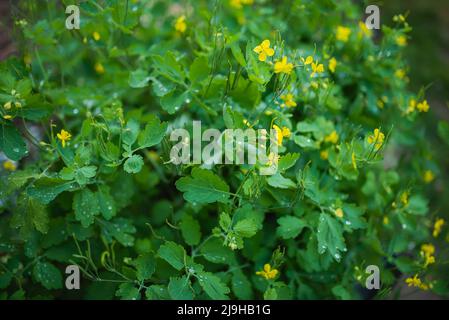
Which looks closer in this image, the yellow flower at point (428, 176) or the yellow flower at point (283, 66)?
the yellow flower at point (283, 66)

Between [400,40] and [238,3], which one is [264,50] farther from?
[400,40]

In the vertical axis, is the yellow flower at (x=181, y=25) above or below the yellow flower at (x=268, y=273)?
above

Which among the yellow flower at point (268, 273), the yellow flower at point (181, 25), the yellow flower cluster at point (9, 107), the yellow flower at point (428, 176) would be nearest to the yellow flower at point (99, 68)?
the yellow flower at point (181, 25)

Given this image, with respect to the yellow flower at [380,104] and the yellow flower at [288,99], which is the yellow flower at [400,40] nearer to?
the yellow flower at [380,104]

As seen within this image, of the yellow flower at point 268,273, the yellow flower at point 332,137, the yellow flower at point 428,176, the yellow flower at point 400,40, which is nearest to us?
the yellow flower at point 268,273

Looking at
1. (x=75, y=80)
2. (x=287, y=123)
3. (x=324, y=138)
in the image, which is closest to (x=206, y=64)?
(x=287, y=123)

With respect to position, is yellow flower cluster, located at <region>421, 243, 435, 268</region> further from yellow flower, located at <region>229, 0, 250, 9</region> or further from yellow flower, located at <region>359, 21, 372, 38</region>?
yellow flower, located at <region>229, 0, 250, 9</region>

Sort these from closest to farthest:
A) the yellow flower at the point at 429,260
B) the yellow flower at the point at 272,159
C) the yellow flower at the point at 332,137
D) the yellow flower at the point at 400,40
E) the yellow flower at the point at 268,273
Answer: the yellow flower at the point at 272,159
the yellow flower at the point at 268,273
the yellow flower at the point at 429,260
the yellow flower at the point at 332,137
the yellow flower at the point at 400,40
